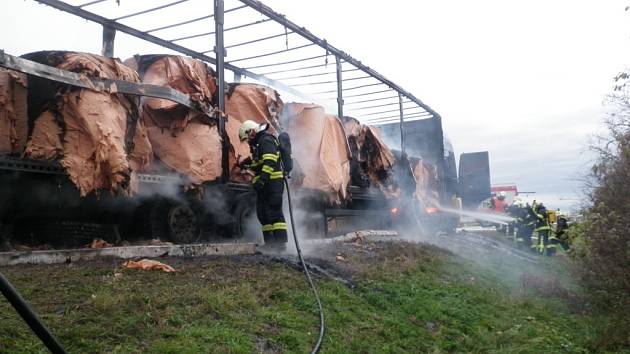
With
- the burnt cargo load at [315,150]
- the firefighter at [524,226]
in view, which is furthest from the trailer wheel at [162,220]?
the firefighter at [524,226]

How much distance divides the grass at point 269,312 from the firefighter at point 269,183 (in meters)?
0.69

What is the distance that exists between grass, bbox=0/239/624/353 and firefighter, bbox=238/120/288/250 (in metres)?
0.69

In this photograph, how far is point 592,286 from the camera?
6.18m

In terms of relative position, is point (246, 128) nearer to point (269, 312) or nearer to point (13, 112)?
point (13, 112)

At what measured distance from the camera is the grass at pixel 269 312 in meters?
2.90

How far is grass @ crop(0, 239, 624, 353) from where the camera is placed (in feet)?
9.53

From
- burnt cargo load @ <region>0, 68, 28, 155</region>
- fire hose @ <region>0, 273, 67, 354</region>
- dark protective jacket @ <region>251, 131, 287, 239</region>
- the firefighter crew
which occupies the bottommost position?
the firefighter crew

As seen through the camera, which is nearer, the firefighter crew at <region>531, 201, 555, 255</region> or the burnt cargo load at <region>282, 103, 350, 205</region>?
the burnt cargo load at <region>282, 103, 350, 205</region>

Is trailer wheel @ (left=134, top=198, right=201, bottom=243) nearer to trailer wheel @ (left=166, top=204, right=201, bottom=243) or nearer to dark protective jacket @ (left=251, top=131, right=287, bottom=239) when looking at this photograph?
trailer wheel @ (left=166, top=204, right=201, bottom=243)

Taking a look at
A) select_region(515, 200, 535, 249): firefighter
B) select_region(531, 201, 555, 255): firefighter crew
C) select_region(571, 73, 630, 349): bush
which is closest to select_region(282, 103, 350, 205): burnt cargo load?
select_region(571, 73, 630, 349): bush

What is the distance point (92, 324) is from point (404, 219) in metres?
10.1

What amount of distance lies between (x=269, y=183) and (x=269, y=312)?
8.34 ft

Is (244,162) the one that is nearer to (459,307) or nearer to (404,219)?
(459,307)

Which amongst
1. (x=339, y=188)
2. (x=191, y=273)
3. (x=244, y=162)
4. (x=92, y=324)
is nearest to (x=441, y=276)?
(x=339, y=188)
